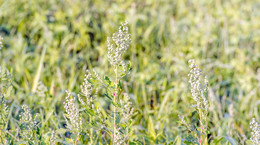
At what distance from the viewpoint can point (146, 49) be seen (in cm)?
316

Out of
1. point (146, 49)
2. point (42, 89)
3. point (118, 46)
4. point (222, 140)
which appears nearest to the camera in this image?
point (118, 46)

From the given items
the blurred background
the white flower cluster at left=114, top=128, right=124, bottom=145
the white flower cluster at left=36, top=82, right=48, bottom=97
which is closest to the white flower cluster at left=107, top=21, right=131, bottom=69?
the white flower cluster at left=114, top=128, right=124, bottom=145

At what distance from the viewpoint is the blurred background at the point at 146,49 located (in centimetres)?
248

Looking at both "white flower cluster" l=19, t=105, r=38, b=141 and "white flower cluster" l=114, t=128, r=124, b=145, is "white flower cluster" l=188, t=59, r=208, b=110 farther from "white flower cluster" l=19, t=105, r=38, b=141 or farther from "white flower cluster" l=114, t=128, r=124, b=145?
"white flower cluster" l=19, t=105, r=38, b=141

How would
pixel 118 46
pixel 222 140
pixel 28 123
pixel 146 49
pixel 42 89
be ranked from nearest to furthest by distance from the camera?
pixel 118 46 → pixel 28 123 → pixel 222 140 → pixel 42 89 → pixel 146 49

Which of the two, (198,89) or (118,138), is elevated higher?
(198,89)

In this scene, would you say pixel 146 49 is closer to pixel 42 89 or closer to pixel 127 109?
pixel 42 89

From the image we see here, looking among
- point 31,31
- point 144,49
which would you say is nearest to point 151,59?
point 144,49

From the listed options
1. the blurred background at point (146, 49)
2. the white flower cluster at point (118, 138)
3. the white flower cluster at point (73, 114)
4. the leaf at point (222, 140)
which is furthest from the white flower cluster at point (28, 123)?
the leaf at point (222, 140)

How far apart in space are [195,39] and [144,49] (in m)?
0.57

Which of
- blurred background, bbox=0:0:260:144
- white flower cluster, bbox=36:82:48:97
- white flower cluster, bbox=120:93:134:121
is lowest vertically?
white flower cluster, bbox=120:93:134:121

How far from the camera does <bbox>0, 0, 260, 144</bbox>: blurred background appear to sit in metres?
2.48

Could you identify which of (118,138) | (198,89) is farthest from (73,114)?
(198,89)

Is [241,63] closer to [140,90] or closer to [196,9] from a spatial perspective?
[140,90]
